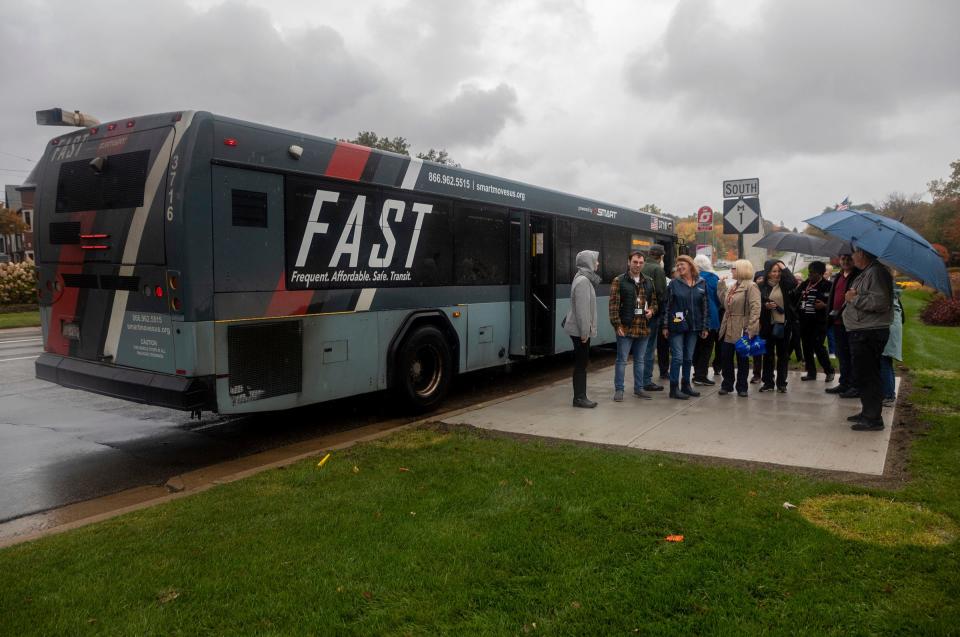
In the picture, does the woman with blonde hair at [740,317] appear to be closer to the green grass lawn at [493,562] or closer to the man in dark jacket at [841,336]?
the man in dark jacket at [841,336]

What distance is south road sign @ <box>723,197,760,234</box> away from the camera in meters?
12.4

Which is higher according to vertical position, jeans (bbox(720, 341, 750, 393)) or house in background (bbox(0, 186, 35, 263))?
house in background (bbox(0, 186, 35, 263))

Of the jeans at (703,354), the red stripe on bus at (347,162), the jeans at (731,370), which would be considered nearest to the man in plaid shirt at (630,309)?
the jeans at (731,370)

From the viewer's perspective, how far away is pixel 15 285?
25.2m

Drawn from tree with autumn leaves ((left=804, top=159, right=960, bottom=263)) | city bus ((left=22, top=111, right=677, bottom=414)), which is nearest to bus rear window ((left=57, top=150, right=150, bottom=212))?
city bus ((left=22, top=111, right=677, bottom=414))

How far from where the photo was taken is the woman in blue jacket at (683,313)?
8727 mm

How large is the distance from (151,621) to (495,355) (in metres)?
6.82

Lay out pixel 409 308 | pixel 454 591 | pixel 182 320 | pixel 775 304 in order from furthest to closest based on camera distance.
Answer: pixel 775 304 → pixel 409 308 → pixel 182 320 → pixel 454 591

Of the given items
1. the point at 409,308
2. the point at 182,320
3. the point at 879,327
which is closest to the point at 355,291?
the point at 409,308

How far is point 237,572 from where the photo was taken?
3.81 meters

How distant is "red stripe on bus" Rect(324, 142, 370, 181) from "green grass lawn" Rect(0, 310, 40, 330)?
60.2 ft

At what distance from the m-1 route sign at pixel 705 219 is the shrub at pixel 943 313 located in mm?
6751

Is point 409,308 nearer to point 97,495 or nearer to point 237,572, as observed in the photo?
point 97,495

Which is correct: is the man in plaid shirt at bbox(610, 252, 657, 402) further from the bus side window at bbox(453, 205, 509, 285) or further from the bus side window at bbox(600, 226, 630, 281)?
the bus side window at bbox(600, 226, 630, 281)
